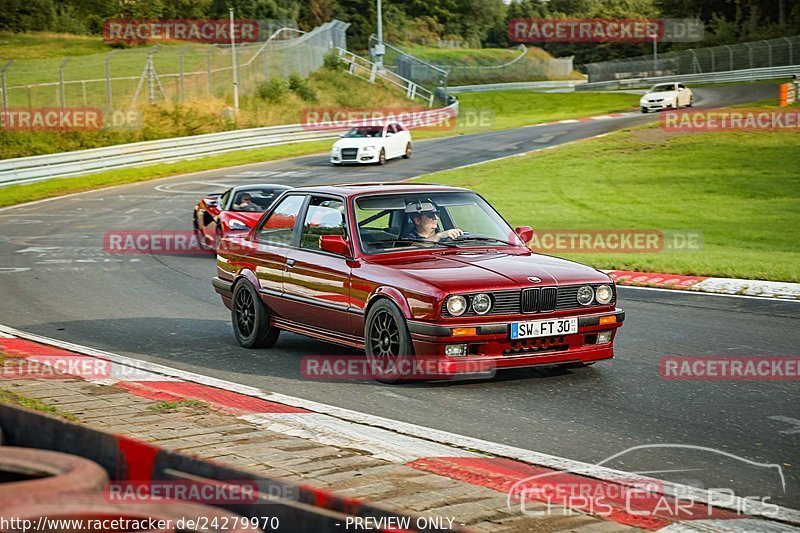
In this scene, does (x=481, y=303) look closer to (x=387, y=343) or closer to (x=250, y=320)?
(x=387, y=343)

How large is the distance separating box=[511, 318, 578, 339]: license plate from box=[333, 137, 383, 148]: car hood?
94.9ft

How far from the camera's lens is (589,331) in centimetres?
865

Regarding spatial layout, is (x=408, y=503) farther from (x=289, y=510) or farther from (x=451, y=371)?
(x=451, y=371)

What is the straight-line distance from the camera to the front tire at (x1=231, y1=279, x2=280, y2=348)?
10.4 m

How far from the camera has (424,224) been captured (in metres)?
9.55

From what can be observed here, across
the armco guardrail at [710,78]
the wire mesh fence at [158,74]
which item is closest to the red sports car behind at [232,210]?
the wire mesh fence at [158,74]

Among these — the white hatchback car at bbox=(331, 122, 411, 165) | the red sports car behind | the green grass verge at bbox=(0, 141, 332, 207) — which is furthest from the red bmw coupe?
the white hatchback car at bbox=(331, 122, 411, 165)

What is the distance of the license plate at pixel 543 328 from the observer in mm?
8336

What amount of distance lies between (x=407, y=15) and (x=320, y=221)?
11094 centimetres

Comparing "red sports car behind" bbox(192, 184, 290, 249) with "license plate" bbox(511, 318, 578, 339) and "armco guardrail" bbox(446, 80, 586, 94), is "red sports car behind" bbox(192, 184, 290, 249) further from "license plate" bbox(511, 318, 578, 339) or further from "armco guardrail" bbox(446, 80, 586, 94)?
"armco guardrail" bbox(446, 80, 586, 94)

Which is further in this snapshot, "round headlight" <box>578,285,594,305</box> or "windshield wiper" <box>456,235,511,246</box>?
"windshield wiper" <box>456,235,511,246</box>

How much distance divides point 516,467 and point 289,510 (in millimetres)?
3059

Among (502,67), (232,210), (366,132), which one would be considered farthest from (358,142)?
(502,67)

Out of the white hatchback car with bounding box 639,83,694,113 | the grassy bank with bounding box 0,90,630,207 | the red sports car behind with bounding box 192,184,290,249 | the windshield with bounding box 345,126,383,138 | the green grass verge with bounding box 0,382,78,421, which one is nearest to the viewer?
the green grass verge with bounding box 0,382,78,421
